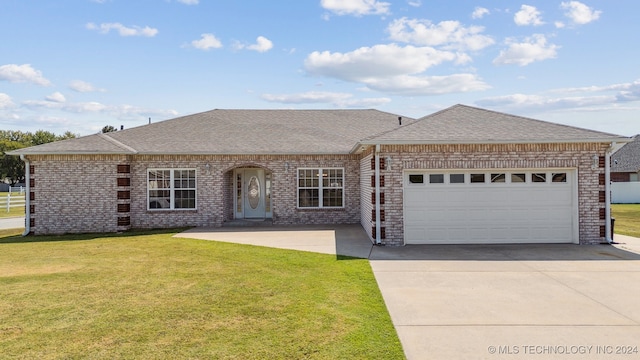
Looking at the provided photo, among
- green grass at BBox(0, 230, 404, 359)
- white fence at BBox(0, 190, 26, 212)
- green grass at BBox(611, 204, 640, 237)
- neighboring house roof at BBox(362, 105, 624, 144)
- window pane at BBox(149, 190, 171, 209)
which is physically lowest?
green grass at BBox(0, 230, 404, 359)

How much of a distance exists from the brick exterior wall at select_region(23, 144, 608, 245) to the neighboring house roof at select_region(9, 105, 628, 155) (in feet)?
1.10

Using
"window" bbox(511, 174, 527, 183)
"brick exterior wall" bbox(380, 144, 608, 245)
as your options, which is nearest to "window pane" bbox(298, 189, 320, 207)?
"brick exterior wall" bbox(380, 144, 608, 245)

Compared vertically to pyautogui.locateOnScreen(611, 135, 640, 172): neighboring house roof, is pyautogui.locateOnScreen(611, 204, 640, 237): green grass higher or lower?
lower

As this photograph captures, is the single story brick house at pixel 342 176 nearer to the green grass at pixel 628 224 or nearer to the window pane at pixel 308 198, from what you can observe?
the window pane at pixel 308 198

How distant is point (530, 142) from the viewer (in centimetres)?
1105

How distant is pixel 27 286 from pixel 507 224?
459 inches

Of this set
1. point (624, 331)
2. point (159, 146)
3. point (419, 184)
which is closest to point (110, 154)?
point (159, 146)

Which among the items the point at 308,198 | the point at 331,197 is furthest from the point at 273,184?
the point at 331,197

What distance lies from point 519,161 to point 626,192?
24.1 meters

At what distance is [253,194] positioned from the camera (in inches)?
711

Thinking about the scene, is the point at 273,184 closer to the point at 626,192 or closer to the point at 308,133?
the point at 308,133

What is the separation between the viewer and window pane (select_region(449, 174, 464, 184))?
11570 millimetres

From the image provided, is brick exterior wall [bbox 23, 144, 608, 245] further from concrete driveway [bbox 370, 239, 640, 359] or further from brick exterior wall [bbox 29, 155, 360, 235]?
concrete driveway [bbox 370, 239, 640, 359]

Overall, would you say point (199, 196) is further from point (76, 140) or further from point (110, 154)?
point (76, 140)
